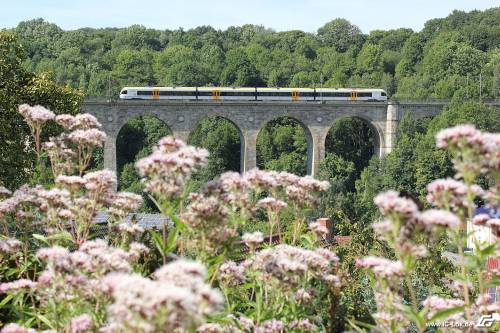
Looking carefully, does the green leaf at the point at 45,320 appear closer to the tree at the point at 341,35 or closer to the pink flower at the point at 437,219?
the pink flower at the point at 437,219

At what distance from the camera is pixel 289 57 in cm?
10525

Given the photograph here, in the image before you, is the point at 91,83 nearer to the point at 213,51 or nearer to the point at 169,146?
the point at 213,51

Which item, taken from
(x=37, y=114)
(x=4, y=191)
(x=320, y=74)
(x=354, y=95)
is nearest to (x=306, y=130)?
(x=354, y=95)

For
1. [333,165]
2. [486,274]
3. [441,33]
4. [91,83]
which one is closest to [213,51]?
[91,83]

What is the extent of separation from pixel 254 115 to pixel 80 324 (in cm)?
4958

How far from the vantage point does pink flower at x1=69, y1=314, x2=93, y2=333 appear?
379 cm

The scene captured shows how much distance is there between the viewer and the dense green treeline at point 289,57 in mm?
86812

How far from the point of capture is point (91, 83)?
286ft

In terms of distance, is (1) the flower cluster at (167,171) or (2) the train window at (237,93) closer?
(1) the flower cluster at (167,171)

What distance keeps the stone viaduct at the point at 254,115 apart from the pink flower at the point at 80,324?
46519mm

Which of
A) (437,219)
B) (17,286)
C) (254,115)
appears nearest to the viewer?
(437,219)

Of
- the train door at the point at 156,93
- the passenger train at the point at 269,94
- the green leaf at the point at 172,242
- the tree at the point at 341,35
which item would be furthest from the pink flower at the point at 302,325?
the tree at the point at 341,35

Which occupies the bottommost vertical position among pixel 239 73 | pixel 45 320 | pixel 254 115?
pixel 254 115

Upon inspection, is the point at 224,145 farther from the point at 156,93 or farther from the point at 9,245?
the point at 9,245
